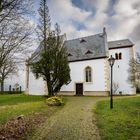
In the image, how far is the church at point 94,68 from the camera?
38000 mm

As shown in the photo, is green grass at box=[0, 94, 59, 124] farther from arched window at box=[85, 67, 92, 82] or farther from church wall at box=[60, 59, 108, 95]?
arched window at box=[85, 67, 92, 82]

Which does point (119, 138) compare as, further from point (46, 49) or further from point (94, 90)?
point (94, 90)

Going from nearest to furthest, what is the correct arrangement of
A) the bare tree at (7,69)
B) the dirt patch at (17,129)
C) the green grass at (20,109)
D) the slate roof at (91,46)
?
the dirt patch at (17,129) < the green grass at (20,109) < the bare tree at (7,69) < the slate roof at (91,46)

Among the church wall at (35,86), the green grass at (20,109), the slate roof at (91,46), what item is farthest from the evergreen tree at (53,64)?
the church wall at (35,86)

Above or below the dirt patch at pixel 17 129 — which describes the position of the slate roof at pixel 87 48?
above

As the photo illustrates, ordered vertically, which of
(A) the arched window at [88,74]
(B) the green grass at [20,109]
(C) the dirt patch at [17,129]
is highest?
(A) the arched window at [88,74]

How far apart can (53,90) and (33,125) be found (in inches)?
744

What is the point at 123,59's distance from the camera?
42062 mm

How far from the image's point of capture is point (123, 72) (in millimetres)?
41469

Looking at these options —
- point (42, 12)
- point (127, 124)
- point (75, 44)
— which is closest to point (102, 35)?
point (75, 44)

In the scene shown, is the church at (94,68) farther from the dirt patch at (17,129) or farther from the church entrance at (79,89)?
the dirt patch at (17,129)

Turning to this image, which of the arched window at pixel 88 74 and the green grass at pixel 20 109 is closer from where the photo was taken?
the green grass at pixel 20 109

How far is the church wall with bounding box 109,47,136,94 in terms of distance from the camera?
40.6 metres

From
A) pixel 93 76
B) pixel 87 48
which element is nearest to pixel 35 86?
pixel 93 76
